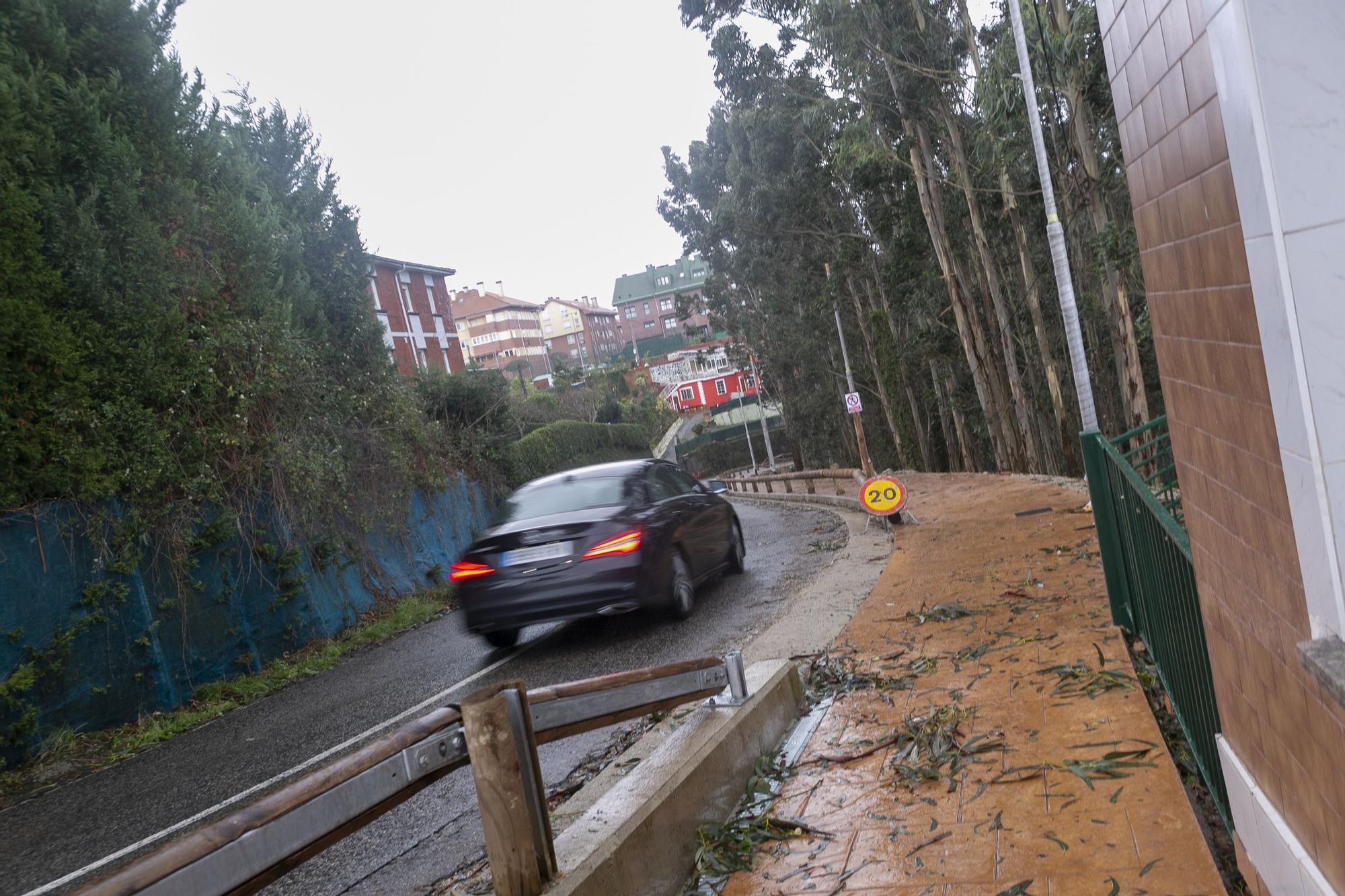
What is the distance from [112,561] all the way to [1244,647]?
34.5 ft

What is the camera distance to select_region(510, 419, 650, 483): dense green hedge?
27586 millimetres

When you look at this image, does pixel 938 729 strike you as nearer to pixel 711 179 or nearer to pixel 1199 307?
pixel 1199 307

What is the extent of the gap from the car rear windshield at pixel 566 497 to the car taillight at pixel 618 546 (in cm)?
36

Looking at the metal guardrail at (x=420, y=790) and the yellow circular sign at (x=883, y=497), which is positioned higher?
the metal guardrail at (x=420, y=790)

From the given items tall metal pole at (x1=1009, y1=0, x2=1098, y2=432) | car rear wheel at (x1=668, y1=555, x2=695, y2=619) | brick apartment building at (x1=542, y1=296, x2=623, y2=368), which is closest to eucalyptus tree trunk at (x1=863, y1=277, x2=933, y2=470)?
tall metal pole at (x1=1009, y1=0, x2=1098, y2=432)

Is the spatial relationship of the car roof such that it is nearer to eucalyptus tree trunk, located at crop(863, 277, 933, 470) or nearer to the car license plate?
the car license plate

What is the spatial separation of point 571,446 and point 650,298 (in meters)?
103

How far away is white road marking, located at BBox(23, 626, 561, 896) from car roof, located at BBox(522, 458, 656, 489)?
1.48 metres

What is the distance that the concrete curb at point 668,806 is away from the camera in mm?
3172


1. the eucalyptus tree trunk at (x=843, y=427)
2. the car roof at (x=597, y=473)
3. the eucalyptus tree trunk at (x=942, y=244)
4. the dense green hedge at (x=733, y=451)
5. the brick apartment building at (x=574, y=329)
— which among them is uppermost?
the brick apartment building at (x=574, y=329)

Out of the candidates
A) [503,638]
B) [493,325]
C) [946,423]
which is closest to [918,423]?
[946,423]

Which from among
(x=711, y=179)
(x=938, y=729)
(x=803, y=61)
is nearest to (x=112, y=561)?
(x=938, y=729)

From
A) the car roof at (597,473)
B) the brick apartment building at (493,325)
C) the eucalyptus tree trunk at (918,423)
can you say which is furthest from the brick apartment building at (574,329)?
the car roof at (597,473)

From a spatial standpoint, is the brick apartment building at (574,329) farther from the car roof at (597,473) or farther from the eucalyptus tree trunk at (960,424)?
the car roof at (597,473)
